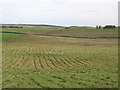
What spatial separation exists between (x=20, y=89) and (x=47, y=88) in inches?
61.9

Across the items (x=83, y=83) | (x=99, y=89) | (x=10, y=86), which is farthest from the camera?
(x=83, y=83)

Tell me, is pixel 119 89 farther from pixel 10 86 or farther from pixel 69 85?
pixel 10 86

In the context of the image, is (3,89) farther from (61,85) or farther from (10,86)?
(61,85)

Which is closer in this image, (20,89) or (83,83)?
(20,89)

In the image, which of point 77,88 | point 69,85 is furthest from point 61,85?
point 77,88

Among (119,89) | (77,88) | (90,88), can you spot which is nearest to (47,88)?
(77,88)

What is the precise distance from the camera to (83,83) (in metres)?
11.1

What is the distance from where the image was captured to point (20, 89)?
9586mm

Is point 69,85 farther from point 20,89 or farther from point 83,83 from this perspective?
point 20,89

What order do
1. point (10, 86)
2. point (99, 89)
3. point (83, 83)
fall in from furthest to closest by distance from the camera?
point (83, 83) → point (10, 86) → point (99, 89)

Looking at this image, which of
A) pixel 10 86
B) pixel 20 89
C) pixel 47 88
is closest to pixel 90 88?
pixel 47 88

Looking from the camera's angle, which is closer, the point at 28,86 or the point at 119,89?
the point at 119,89

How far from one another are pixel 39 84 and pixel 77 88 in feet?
8.40

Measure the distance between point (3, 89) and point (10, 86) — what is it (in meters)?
0.57
